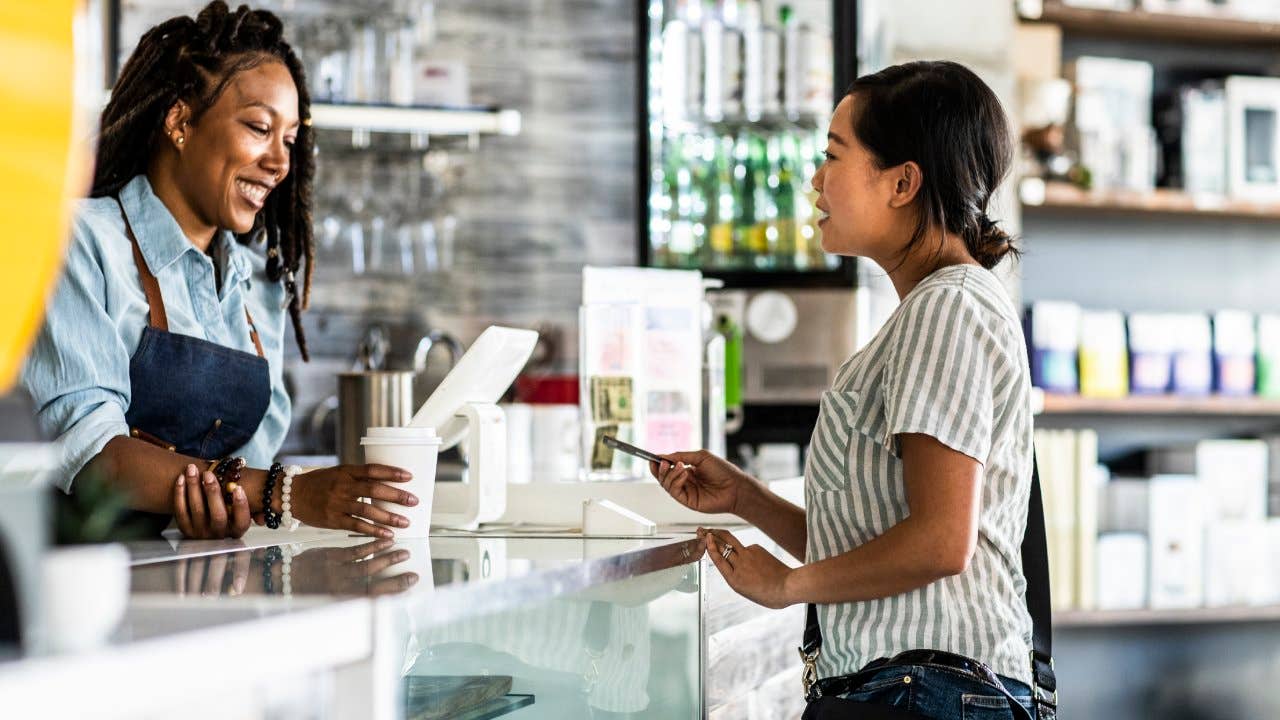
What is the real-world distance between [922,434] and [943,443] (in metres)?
0.02

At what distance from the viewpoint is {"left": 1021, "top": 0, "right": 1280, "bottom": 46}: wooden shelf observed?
3977 mm

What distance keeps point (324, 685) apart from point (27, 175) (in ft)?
1.40

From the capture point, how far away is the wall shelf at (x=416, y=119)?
12.3ft

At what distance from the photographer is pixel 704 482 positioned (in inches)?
69.4

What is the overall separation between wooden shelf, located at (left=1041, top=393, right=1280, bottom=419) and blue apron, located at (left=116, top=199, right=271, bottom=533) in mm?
2419

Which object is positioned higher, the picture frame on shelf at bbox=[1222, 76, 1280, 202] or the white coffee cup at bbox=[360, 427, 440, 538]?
the picture frame on shelf at bbox=[1222, 76, 1280, 202]

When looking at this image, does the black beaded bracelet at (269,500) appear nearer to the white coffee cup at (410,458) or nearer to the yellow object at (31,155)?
the white coffee cup at (410,458)

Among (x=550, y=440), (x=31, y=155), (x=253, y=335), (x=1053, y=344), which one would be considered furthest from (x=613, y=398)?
(x=1053, y=344)

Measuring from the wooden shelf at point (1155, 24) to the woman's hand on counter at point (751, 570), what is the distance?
281 centimetres

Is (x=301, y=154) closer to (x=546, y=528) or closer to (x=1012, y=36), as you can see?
(x=546, y=528)

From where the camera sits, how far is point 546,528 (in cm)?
193

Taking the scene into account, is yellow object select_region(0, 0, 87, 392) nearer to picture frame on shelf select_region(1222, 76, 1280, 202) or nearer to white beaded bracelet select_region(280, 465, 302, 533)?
white beaded bracelet select_region(280, 465, 302, 533)

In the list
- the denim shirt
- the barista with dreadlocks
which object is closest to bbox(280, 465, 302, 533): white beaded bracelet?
the barista with dreadlocks

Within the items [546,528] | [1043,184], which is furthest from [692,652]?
[1043,184]
